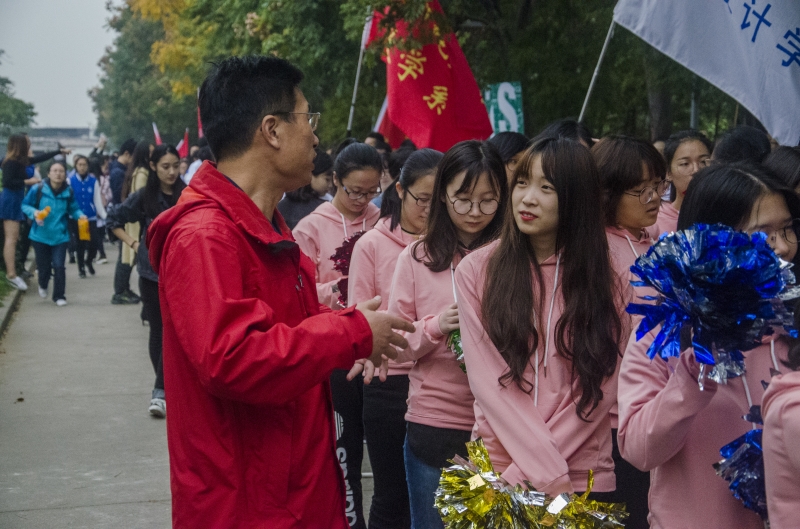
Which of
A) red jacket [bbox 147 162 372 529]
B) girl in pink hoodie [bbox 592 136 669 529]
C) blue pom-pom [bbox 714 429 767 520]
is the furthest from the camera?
girl in pink hoodie [bbox 592 136 669 529]

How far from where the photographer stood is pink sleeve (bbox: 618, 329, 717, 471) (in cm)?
215

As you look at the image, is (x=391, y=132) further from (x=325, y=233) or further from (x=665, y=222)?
(x=665, y=222)

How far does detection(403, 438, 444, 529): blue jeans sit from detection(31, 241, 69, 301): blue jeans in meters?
10.6

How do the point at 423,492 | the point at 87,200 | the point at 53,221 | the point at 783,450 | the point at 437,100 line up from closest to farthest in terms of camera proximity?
the point at 783,450 → the point at 423,492 → the point at 437,100 → the point at 53,221 → the point at 87,200

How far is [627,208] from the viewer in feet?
12.9

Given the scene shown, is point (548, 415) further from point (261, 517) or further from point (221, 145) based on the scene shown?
point (221, 145)

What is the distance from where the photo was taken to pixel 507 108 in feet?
34.5

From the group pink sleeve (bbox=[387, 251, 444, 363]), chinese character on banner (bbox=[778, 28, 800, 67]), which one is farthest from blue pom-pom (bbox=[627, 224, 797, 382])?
chinese character on banner (bbox=[778, 28, 800, 67])

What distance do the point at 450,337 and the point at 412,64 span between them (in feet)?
19.6

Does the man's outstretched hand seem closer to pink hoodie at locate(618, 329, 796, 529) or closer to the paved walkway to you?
pink hoodie at locate(618, 329, 796, 529)

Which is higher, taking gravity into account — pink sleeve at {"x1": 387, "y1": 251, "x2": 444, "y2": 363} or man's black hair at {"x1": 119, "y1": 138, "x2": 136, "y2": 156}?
pink sleeve at {"x1": 387, "y1": 251, "x2": 444, "y2": 363}

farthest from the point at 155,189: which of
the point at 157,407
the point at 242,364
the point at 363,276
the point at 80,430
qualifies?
the point at 242,364

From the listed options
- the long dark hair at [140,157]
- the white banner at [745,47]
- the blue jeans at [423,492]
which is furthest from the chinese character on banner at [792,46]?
the long dark hair at [140,157]

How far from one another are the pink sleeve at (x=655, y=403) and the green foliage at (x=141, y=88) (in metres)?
32.8
